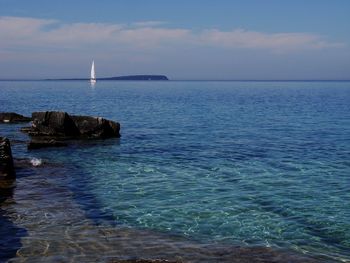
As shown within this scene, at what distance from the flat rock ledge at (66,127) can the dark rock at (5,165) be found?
16.9m

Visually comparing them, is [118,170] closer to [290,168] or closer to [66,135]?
[290,168]

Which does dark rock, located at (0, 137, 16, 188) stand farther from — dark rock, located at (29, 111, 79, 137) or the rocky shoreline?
dark rock, located at (29, 111, 79, 137)

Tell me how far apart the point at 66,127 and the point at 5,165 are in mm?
18257

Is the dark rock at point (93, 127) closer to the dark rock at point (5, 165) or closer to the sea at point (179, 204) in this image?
the sea at point (179, 204)

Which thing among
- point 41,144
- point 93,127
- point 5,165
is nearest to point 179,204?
point 5,165

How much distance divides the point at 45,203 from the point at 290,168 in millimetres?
15359

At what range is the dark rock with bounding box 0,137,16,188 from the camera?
23344 millimetres

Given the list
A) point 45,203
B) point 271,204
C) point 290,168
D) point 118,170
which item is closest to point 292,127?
point 290,168

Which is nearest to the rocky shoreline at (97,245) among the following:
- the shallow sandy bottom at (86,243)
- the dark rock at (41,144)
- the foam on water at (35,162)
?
the shallow sandy bottom at (86,243)

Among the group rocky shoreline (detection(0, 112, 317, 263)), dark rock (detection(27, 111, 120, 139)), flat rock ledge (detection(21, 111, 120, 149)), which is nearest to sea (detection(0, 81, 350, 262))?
rocky shoreline (detection(0, 112, 317, 263))

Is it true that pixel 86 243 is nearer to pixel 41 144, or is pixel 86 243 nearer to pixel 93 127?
pixel 41 144

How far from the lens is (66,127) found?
41.8 m

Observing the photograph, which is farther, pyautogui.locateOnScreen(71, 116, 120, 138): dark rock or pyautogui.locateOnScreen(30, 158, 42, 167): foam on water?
pyautogui.locateOnScreen(71, 116, 120, 138): dark rock

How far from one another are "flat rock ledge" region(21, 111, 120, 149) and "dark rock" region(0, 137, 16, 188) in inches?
664
